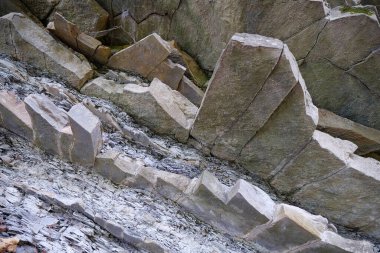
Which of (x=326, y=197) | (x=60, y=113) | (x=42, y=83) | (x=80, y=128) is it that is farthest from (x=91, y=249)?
(x=326, y=197)

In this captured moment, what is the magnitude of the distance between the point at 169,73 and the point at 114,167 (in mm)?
3020

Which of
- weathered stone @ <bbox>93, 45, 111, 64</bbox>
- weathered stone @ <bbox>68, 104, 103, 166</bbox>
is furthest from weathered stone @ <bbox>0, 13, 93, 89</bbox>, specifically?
weathered stone @ <bbox>68, 104, 103, 166</bbox>

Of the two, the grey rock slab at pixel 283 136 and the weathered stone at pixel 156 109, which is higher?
the grey rock slab at pixel 283 136

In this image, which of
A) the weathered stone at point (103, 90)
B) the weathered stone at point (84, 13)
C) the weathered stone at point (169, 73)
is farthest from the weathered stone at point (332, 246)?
the weathered stone at point (84, 13)

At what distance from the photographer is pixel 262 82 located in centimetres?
590

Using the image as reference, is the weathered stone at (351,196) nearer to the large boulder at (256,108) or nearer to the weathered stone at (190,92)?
the large boulder at (256,108)

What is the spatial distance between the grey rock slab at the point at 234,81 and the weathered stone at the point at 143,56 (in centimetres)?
196

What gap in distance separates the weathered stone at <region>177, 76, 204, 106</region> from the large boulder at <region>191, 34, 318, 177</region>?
139 centimetres

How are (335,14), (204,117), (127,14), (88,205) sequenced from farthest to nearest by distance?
(127,14) → (335,14) → (204,117) → (88,205)

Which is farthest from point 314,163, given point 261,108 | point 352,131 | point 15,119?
point 15,119

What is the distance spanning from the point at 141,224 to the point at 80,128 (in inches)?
76.9

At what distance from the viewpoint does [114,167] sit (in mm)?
5723

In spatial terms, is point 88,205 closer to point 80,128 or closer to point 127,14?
point 80,128

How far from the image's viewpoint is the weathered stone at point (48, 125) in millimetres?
5438
